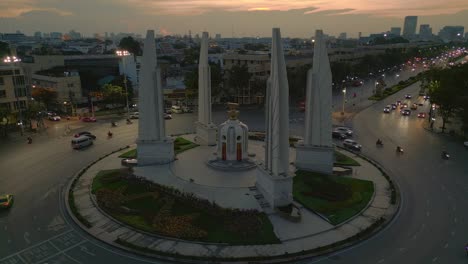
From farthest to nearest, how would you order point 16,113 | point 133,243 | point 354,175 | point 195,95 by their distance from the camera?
point 195,95, point 16,113, point 354,175, point 133,243

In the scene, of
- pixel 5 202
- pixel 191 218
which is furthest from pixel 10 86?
pixel 191 218

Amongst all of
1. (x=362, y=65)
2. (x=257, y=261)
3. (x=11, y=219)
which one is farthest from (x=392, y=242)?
(x=362, y=65)

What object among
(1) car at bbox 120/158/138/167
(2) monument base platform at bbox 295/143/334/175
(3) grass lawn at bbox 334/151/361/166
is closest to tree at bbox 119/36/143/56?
(1) car at bbox 120/158/138/167

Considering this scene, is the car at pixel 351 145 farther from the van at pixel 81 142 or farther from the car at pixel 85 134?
the car at pixel 85 134

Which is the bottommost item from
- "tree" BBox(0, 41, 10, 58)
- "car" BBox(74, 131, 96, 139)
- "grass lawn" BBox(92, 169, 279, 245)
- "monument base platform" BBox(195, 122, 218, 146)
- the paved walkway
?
the paved walkway

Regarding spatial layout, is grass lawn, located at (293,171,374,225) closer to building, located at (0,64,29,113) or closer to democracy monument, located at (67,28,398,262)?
democracy monument, located at (67,28,398,262)

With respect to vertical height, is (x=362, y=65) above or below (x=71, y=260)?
above

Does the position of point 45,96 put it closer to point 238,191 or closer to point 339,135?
point 238,191

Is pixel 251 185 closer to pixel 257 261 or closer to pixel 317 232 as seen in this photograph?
pixel 317 232
